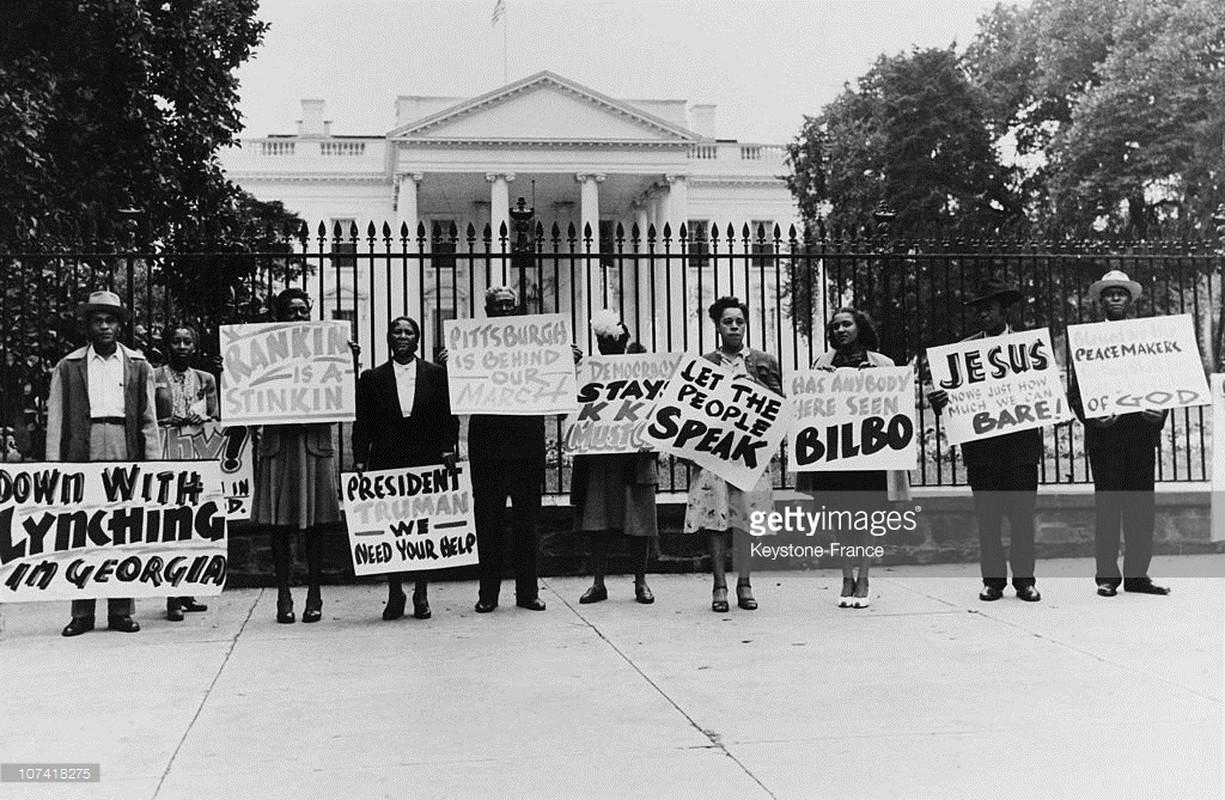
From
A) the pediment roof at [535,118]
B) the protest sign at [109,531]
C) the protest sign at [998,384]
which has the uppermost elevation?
the pediment roof at [535,118]

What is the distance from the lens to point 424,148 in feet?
150

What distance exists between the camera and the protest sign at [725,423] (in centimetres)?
748

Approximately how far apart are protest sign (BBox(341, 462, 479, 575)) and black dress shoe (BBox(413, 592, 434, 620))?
187 millimetres

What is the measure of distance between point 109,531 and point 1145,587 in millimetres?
6862

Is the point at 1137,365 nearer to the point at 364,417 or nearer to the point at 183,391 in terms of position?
the point at 364,417

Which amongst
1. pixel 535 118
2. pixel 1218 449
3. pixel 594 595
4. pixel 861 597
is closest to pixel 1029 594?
pixel 861 597

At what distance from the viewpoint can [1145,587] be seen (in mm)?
7645

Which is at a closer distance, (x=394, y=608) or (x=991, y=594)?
(x=394, y=608)

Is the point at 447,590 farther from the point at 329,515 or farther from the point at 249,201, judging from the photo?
the point at 249,201

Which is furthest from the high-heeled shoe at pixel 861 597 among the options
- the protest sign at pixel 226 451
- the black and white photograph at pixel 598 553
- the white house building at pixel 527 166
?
the white house building at pixel 527 166

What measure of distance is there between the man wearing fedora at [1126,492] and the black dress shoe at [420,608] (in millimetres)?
4521

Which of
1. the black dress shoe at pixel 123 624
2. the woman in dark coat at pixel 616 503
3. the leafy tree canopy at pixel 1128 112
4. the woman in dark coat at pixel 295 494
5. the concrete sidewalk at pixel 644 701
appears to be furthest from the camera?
the leafy tree canopy at pixel 1128 112

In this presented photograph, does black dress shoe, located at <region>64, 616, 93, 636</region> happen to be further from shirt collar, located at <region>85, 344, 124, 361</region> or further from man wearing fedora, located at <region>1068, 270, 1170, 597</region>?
man wearing fedora, located at <region>1068, 270, 1170, 597</region>

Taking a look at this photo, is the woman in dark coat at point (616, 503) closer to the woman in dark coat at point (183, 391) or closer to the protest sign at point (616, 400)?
the protest sign at point (616, 400)
